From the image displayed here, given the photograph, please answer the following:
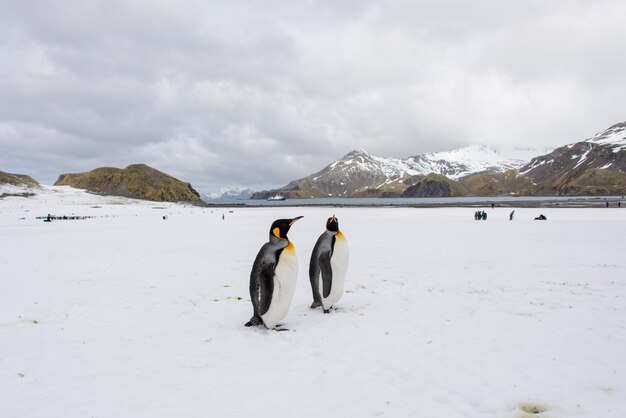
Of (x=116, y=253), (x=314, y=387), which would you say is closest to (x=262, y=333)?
(x=314, y=387)

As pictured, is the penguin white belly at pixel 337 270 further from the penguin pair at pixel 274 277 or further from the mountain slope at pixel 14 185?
the mountain slope at pixel 14 185

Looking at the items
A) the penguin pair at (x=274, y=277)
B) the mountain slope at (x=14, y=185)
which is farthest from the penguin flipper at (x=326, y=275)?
the mountain slope at (x=14, y=185)

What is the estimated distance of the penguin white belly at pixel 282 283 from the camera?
8.00 metres

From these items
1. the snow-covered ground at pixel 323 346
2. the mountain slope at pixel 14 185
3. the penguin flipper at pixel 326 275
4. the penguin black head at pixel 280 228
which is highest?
the mountain slope at pixel 14 185

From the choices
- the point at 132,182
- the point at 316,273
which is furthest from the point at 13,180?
the point at 316,273

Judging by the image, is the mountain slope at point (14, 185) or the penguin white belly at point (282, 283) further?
the mountain slope at point (14, 185)

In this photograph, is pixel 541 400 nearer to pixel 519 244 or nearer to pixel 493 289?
pixel 493 289

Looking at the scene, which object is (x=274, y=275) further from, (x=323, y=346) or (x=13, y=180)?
(x=13, y=180)

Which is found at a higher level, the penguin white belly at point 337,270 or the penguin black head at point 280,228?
the penguin black head at point 280,228

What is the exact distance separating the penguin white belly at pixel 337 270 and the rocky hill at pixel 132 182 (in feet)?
474

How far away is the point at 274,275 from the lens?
800cm

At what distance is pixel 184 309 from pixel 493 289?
8503mm

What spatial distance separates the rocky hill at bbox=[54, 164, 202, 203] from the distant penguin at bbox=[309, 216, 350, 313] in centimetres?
14418

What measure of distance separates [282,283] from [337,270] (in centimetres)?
200
